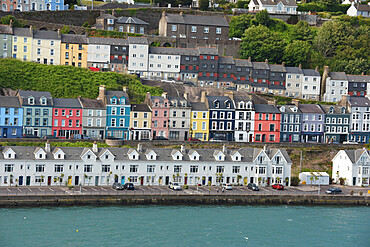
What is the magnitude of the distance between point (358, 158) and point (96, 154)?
1128 inches

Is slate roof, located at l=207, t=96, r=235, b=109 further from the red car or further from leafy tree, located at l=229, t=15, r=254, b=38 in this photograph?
leafy tree, located at l=229, t=15, r=254, b=38

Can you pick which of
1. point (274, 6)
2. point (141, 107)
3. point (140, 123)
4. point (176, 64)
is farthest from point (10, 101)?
point (274, 6)

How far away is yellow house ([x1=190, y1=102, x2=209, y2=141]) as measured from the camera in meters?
93.6

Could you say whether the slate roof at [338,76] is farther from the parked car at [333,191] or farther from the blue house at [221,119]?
the parked car at [333,191]

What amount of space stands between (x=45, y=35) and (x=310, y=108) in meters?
35.4

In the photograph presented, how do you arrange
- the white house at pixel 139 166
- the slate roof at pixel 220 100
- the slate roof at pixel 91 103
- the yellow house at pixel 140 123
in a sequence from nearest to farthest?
the white house at pixel 139 166 → the slate roof at pixel 91 103 → the yellow house at pixel 140 123 → the slate roof at pixel 220 100

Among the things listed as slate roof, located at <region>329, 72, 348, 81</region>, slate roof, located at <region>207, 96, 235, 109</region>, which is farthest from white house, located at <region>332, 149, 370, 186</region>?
slate roof, located at <region>329, 72, 348, 81</region>

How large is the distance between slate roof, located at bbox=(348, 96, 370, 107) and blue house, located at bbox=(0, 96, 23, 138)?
138ft

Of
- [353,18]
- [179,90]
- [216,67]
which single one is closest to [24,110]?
[179,90]

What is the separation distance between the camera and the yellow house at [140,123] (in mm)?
90938

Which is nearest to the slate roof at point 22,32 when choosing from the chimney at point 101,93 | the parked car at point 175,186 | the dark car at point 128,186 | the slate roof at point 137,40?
the slate roof at point 137,40

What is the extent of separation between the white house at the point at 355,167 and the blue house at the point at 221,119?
14640mm

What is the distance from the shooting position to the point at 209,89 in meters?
103

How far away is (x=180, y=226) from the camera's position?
2601 inches
